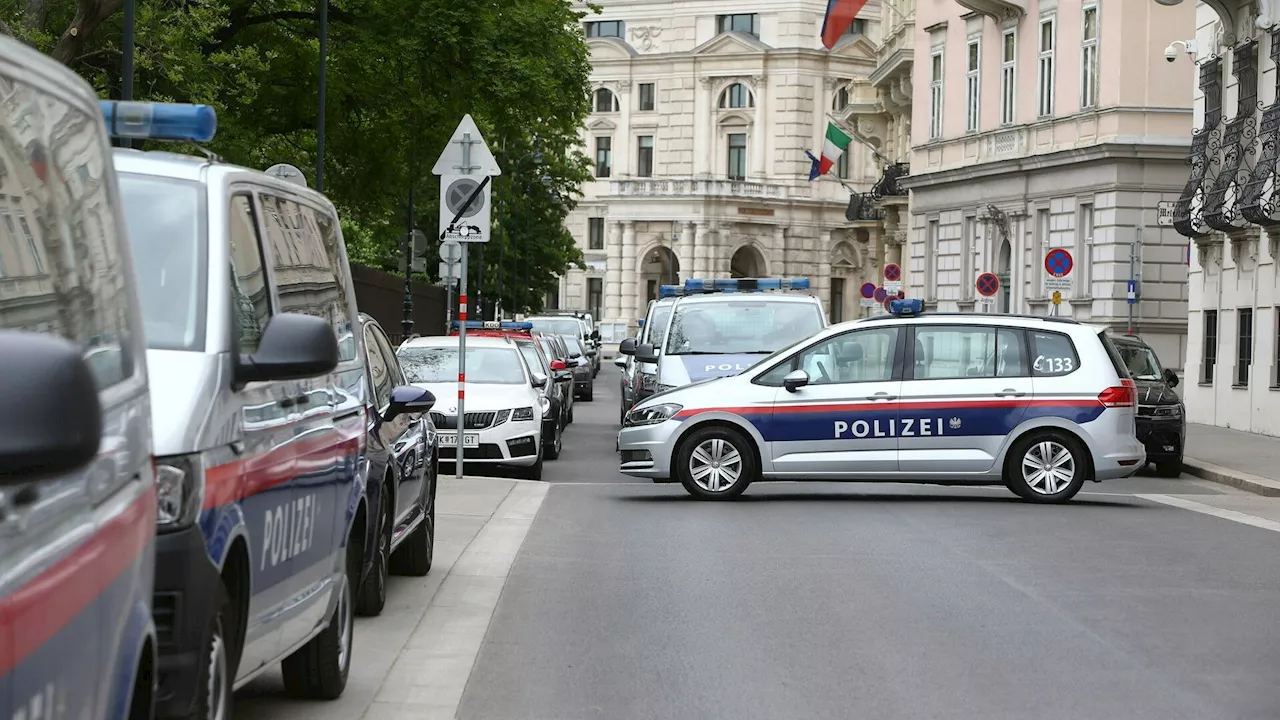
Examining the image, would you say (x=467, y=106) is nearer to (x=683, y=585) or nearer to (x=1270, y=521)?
(x=1270, y=521)

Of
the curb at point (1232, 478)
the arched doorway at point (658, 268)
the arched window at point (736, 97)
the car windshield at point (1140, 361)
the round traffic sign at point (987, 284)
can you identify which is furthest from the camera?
the arched doorway at point (658, 268)

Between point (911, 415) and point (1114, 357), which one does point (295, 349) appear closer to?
point (911, 415)

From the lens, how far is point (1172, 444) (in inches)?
946

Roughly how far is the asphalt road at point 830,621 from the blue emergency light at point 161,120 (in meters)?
2.34

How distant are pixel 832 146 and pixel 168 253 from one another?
60.3m

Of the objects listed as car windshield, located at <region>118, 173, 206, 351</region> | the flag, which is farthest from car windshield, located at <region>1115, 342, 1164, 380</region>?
the flag

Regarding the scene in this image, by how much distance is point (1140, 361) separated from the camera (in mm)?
24641

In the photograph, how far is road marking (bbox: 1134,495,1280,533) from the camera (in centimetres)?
1675

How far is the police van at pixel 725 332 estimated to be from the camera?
24.0m

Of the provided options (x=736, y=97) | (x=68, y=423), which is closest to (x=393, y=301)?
(x=68, y=423)

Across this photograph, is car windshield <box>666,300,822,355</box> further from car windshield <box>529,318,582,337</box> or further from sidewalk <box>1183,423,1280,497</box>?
car windshield <box>529,318,582,337</box>

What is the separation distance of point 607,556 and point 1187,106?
1278 inches

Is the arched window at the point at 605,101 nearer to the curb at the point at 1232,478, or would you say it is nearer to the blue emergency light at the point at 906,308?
the curb at the point at 1232,478

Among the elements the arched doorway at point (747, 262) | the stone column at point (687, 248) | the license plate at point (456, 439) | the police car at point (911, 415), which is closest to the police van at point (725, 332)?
the license plate at point (456, 439)
